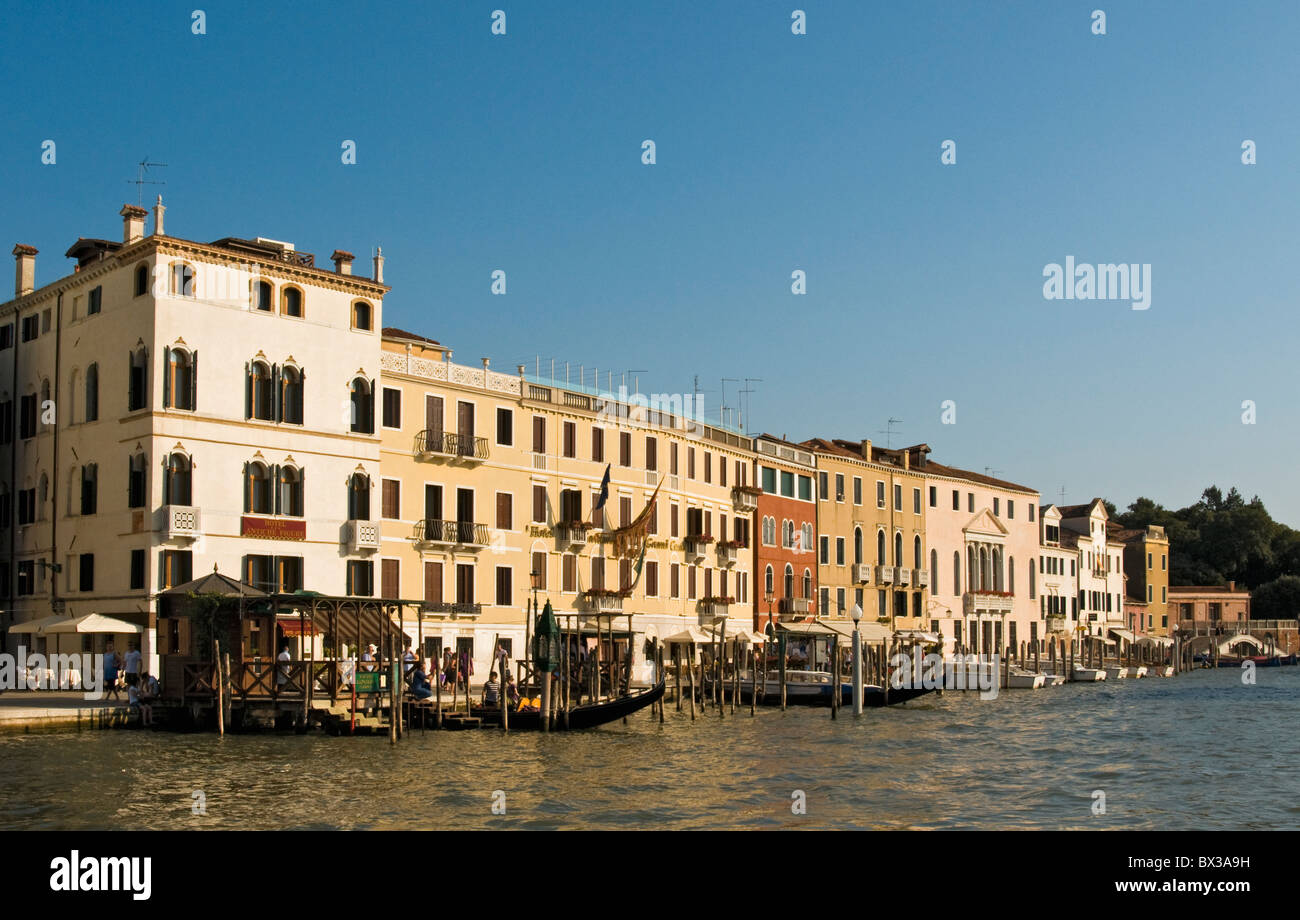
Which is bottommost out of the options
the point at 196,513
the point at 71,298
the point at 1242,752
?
the point at 1242,752

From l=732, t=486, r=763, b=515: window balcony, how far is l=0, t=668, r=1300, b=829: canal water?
1942cm

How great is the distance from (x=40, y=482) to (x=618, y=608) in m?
17.9

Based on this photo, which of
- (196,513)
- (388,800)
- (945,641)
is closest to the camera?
(388,800)

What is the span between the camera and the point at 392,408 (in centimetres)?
3978

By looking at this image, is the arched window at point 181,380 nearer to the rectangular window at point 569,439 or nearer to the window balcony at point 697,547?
the rectangular window at point 569,439

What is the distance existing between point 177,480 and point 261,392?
343 cm

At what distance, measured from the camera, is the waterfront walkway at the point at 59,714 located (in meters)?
26.7

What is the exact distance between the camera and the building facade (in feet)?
113

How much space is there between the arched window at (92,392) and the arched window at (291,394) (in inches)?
181

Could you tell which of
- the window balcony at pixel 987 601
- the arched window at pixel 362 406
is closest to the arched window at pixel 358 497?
the arched window at pixel 362 406

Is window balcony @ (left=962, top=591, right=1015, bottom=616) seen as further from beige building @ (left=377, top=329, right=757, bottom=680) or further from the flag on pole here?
the flag on pole

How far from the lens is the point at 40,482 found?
38031mm
